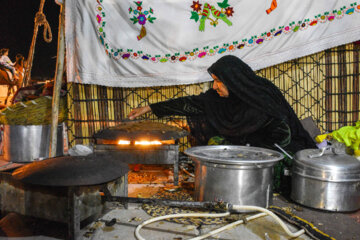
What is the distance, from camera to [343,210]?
251cm

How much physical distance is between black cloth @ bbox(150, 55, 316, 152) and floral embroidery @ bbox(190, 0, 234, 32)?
2.80 feet

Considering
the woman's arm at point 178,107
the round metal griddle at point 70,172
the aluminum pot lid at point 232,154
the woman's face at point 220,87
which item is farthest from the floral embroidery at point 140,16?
the round metal griddle at point 70,172

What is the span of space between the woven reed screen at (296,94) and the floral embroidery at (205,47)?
0.55m

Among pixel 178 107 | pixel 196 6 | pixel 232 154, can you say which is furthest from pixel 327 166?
pixel 196 6

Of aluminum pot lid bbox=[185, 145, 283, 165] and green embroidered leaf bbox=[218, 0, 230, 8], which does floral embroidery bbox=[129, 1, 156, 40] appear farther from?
aluminum pot lid bbox=[185, 145, 283, 165]

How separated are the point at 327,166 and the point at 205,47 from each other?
2.26m

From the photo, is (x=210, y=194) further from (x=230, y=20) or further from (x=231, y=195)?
(x=230, y=20)

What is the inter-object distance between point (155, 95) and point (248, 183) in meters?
2.37

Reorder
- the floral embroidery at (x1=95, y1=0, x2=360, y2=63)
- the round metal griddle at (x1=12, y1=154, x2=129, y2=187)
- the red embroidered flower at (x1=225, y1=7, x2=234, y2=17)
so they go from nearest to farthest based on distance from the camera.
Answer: the round metal griddle at (x1=12, y1=154, x2=129, y2=187), the floral embroidery at (x1=95, y1=0, x2=360, y2=63), the red embroidered flower at (x1=225, y1=7, x2=234, y2=17)

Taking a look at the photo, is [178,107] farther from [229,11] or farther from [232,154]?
[229,11]

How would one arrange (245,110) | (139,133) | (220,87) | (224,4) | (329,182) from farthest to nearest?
(224,4), (220,87), (245,110), (139,133), (329,182)

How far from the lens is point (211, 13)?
3760mm

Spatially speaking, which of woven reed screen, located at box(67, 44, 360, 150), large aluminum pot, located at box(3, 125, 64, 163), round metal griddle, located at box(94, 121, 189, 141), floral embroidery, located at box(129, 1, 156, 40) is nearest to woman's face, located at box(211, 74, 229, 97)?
round metal griddle, located at box(94, 121, 189, 141)

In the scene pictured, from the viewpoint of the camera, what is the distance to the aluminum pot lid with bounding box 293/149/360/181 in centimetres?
247
